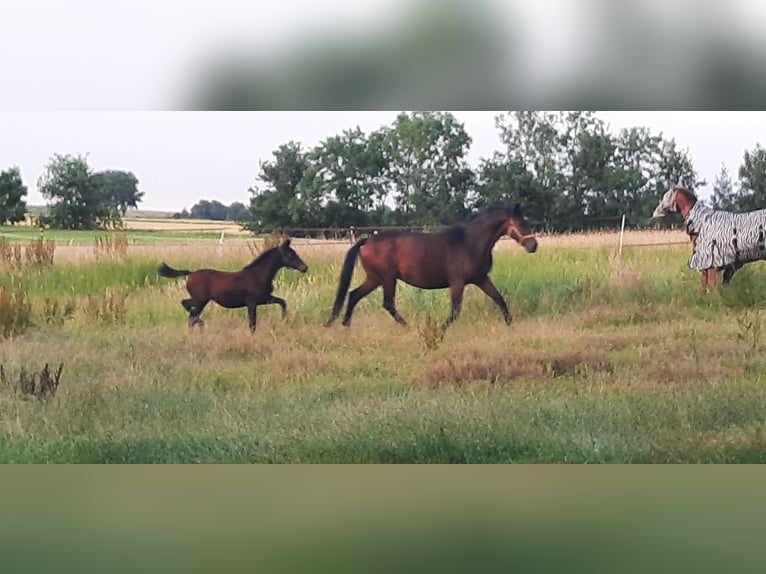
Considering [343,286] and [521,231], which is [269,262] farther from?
[521,231]

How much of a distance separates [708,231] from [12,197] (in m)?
5.23

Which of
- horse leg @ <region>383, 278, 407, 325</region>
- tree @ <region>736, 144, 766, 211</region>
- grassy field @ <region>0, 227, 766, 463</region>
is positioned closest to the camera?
grassy field @ <region>0, 227, 766, 463</region>

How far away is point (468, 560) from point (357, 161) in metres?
2.98

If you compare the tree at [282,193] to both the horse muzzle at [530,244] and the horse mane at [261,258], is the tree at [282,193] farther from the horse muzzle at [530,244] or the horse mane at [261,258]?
the horse muzzle at [530,244]

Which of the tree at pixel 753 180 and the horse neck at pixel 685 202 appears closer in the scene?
the tree at pixel 753 180

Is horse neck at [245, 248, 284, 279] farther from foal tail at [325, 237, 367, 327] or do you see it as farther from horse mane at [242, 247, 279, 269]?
foal tail at [325, 237, 367, 327]

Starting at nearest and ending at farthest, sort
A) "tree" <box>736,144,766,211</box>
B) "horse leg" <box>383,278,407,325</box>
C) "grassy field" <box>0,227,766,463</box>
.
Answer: "grassy field" <box>0,227,766,463</box> → "tree" <box>736,144,766,211</box> → "horse leg" <box>383,278,407,325</box>

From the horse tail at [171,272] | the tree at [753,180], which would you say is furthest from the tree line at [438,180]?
the horse tail at [171,272]

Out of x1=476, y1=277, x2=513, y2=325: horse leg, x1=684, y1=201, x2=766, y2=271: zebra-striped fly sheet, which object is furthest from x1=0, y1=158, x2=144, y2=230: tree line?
x1=684, y1=201, x2=766, y2=271: zebra-striped fly sheet

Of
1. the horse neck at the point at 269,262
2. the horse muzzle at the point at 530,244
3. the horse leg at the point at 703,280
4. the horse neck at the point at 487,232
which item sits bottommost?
the horse leg at the point at 703,280

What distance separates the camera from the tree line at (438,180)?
5977mm

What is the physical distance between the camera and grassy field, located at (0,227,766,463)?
5.57m

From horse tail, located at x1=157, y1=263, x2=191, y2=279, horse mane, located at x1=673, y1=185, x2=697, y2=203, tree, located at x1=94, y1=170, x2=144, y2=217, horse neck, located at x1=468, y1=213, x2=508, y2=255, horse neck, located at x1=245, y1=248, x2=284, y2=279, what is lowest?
horse tail, located at x1=157, y1=263, x2=191, y2=279

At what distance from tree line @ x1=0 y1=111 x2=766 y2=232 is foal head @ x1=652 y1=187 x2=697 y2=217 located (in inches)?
2.9
